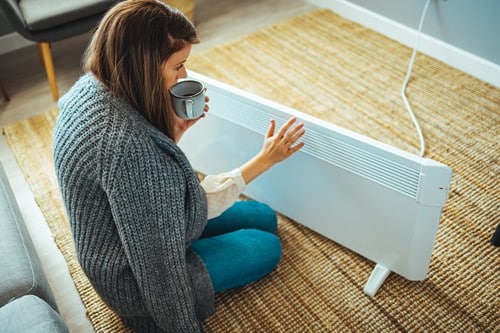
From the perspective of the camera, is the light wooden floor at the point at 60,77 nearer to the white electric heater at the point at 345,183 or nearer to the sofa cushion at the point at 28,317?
the sofa cushion at the point at 28,317

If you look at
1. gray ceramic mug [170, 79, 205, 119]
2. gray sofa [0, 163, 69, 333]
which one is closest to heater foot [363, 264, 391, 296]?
gray ceramic mug [170, 79, 205, 119]

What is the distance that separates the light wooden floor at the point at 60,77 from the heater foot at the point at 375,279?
76 centimetres

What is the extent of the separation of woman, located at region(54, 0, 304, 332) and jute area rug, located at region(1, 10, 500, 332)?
0.90 ft

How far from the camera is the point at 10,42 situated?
261 centimetres

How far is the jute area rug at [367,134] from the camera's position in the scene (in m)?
1.37

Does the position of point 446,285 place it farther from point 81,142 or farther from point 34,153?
point 34,153

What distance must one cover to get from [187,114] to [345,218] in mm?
574

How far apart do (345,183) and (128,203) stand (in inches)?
23.6

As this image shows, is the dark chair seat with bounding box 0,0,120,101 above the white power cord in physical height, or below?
above

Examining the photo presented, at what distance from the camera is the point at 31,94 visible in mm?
2297

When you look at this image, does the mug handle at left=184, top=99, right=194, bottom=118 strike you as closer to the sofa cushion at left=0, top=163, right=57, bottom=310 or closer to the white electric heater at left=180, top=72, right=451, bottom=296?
the white electric heater at left=180, top=72, right=451, bottom=296

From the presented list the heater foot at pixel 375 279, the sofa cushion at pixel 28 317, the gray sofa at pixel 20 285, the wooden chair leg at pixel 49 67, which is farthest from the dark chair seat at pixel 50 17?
the heater foot at pixel 375 279

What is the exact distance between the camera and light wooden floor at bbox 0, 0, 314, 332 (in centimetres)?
150

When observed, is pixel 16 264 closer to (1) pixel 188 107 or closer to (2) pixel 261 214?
(1) pixel 188 107
